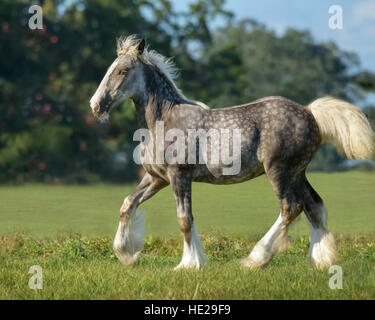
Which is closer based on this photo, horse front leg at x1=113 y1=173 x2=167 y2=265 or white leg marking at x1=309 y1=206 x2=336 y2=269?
white leg marking at x1=309 y1=206 x2=336 y2=269

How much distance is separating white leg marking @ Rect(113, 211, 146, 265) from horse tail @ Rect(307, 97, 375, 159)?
2.55 m

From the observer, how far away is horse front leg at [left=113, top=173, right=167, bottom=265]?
6859 mm

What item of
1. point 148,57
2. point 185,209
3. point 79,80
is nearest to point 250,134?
point 185,209

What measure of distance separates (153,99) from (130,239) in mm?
1817

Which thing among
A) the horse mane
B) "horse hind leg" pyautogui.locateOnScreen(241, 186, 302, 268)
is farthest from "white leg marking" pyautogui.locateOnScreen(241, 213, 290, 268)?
the horse mane

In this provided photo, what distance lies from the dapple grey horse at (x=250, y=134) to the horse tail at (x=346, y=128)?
0.01 metres

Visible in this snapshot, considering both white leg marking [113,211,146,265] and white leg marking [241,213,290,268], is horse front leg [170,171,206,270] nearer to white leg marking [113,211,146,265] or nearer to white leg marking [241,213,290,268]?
white leg marking [241,213,290,268]

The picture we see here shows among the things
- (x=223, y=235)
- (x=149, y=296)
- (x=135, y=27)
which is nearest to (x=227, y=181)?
(x=149, y=296)

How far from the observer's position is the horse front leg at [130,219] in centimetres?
686

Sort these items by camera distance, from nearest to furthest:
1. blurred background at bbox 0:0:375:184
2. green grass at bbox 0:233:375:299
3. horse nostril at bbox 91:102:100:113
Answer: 1. green grass at bbox 0:233:375:299
2. horse nostril at bbox 91:102:100:113
3. blurred background at bbox 0:0:375:184

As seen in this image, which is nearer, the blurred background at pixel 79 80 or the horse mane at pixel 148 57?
the horse mane at pixel 148 57

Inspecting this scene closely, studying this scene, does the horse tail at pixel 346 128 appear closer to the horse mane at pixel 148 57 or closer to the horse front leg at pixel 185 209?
the horse mane at pixel 148 57

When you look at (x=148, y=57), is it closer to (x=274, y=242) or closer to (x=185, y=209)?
(x=185, y=209)

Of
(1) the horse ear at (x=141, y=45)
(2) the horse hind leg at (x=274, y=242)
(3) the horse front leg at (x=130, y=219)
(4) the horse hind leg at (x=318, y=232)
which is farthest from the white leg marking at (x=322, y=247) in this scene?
(1) the horse ear at (x=141, y=45)
